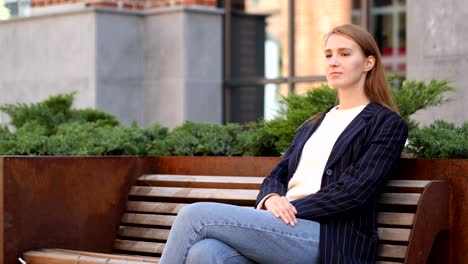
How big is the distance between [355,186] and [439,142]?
67 centimetres

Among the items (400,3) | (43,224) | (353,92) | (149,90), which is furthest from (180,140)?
(149,90)

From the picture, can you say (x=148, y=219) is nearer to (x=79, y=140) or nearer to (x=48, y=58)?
(x=79, y=140)

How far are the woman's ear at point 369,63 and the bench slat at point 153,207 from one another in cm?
138

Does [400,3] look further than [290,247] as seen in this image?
Yes

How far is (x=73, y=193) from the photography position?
582cm

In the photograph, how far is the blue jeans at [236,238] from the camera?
441cm

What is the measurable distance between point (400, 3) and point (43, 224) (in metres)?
6.02

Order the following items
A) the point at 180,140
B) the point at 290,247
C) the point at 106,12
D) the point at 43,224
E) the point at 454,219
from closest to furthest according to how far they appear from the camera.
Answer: the point at 290,247, the point at 454,219, the point at 43,224, the point at 180,140, the point at 106,12

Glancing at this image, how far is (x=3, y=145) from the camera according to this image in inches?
250

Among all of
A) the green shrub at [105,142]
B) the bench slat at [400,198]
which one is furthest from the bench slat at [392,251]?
the green shrub at [105,142]

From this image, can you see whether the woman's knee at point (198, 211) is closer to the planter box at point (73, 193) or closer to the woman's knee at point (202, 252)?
the woman's knee at point (202, 252)

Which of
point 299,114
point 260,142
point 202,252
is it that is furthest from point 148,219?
point 202,252

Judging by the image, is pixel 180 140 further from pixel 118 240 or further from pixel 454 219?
pixel 454 219

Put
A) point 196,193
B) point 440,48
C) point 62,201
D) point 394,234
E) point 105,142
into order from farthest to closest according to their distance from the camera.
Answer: point 440,48, point 105,142, point 62,201, point 196,193, point 394,234
